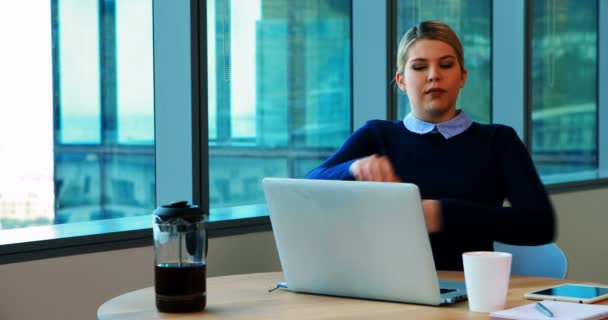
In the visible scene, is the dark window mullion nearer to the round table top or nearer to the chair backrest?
the round table top

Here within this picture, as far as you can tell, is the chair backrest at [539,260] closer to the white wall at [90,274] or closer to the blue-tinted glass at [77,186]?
the white wall at [90,274]

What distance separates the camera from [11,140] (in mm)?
2719

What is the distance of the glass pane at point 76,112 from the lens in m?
2.72

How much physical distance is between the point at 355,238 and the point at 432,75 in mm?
726

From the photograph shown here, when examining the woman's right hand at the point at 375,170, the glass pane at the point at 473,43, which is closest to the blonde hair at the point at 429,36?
the woman's right hand at the point at 375,170

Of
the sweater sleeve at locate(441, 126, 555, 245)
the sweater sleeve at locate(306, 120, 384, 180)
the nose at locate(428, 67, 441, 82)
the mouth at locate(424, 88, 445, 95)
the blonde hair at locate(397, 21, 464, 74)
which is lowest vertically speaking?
the sweater sleeve at locate(441, 126, 555, 245)

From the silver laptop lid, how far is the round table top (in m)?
0.03

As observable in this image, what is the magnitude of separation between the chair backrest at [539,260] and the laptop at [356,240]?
596mm

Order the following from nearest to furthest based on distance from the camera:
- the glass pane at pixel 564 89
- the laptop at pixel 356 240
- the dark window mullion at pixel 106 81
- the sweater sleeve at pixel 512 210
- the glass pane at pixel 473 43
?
1. the laptop at pixel 356 240
2. the sweater sleeve at pixel 512 210
3. the dark window mullion at pixel 106 81
4. the glass pane at pixel 473 43
5. the glass pane at pixel 564 89

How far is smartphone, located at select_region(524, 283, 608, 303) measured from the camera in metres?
1.78

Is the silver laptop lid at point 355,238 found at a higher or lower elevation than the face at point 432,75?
lower

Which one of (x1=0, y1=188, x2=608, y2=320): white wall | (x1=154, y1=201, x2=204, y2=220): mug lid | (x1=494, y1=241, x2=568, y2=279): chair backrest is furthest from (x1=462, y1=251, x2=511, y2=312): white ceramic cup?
(x1=0, y1=188, x2=608, y2=320): white wall

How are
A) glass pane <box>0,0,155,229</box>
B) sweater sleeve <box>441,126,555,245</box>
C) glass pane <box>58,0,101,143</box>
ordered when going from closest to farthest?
sweater sleeve <box>441,126,555,245</box>, glass pane <box>0,0,155,229</box>, glass pane <box>58,0,101,143</box>

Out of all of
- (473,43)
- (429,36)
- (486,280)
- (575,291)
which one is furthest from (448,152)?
(473,43)
